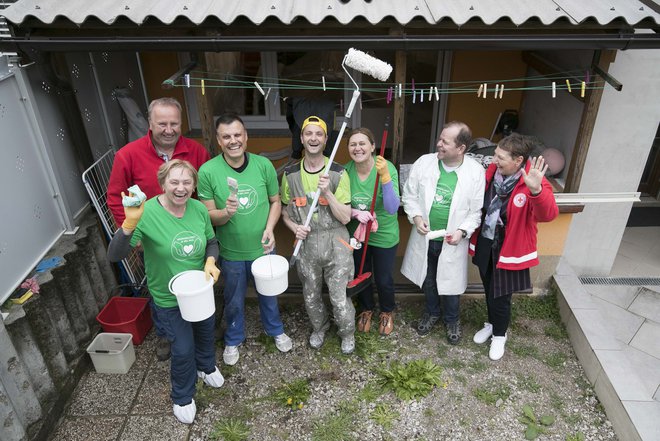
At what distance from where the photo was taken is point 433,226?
344cm

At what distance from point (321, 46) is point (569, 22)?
5.34 ft

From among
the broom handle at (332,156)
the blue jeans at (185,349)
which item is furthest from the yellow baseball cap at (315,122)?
Answer: the blue jeans at (185,349)

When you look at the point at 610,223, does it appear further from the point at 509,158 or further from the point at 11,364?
the point at 11,364

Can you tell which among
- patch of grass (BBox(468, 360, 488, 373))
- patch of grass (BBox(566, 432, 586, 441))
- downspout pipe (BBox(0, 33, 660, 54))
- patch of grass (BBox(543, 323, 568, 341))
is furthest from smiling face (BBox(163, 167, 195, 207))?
patch of grass (BBox(543, 323, 568, 341))

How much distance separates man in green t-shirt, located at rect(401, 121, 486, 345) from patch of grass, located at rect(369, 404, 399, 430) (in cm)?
96

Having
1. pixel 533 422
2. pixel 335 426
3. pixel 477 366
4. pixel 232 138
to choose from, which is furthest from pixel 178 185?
pixel 533 422

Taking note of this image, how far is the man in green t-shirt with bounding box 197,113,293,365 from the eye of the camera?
3.00 meters

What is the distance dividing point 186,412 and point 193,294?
3.34 ft

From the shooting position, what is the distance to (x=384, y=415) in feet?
10.7

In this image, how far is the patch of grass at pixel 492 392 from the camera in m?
3.38

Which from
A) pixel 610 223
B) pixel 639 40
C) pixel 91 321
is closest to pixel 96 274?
pixel 91 321

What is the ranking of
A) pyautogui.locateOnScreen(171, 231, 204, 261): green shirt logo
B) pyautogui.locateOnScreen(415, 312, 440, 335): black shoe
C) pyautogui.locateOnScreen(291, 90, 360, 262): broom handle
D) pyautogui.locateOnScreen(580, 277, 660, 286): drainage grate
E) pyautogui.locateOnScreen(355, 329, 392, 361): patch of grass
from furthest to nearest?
pyautogui.locateOnScreen(580, 277, 660, 286): drainage grate, pyautogui.locateOnScreen(415, 312, 440, 335): black shoe, pyautogui.locateOnScreen(355, 329, 392, 361): patch of grass, pyautogui.locateOnScreen(291, 90, 360, 262): broom handle, pyautogui.locateOnScreen(171, 231, 204, 261): green shirt logo

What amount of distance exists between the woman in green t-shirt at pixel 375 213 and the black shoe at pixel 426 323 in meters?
0.25

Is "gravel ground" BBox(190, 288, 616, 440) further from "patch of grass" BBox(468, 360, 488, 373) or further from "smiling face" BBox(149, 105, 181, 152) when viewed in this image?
"smiling face" BBox(149, 105, 181, 152)
